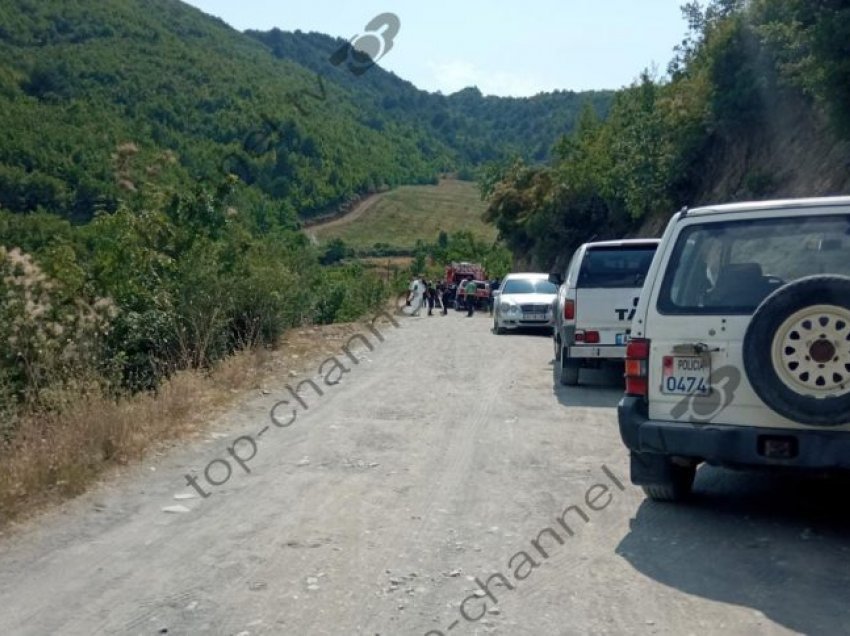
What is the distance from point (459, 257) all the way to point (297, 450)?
217 feet

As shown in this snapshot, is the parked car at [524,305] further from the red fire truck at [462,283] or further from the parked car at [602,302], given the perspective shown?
the red fire truck at [462,283]

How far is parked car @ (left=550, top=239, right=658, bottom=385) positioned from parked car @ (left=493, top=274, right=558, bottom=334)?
8.12m

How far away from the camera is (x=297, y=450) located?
8742 millimetres

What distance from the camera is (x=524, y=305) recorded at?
2116 cm

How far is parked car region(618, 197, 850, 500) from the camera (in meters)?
5.39

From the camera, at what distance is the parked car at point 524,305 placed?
21141 millimetres

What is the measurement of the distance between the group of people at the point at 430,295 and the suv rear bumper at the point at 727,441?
26.9 meters

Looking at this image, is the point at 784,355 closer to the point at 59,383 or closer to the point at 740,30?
the point at 59,383

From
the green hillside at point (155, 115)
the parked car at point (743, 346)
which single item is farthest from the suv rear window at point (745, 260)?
the green hillside at point (155, 115)

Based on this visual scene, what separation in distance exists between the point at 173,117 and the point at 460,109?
4556 inches

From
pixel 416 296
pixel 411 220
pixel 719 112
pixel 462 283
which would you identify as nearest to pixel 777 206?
pixel 719 112

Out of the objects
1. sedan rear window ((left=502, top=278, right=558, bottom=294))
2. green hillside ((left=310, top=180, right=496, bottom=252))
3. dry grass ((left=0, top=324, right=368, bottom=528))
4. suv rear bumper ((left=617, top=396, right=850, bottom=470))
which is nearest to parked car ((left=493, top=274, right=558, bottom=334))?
sedan rear window ((left=502, top=278, right=558, bottom=294))

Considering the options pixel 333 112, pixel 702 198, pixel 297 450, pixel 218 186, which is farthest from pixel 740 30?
pixel 333 112

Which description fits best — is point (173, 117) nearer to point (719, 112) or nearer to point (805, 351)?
point (719, 112)
